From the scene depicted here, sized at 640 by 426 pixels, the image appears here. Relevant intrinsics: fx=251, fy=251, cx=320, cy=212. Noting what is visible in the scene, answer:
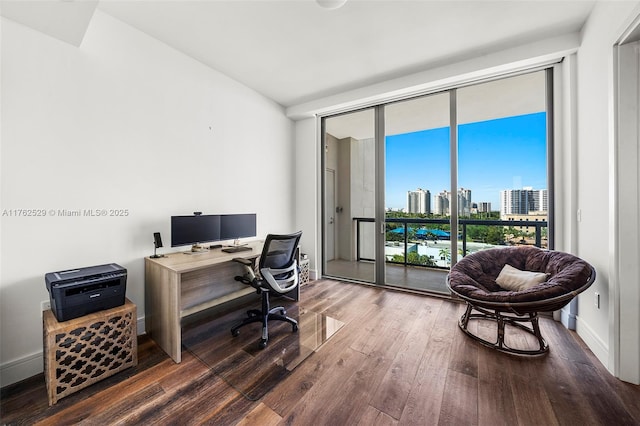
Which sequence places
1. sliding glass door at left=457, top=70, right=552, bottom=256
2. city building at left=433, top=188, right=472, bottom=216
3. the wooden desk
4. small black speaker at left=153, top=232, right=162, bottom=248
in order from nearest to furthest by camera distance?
the wooden desk, small black speaker at left=153, top=232, right=162, bottom=248, sliding glass door at left=457, top=70, right=552, bottom=256, city building at left=433, top=188, right=472, bottom=216

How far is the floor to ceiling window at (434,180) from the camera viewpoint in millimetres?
3037

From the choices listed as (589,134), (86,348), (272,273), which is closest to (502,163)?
(589,134)

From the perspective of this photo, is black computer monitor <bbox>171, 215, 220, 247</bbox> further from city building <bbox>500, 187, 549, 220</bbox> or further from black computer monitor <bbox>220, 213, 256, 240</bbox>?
city building <bbox>500, 187, 549, 220</bbox>

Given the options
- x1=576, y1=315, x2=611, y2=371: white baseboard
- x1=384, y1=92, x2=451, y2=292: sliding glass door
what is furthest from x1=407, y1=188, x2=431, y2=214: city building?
x1=576, y1=315, x2=611, y2=371: white baseboard

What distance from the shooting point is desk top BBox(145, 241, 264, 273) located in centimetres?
208

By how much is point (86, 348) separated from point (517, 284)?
344 cm

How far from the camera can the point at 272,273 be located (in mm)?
2293

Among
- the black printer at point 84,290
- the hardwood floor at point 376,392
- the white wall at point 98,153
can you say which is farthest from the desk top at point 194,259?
the hardwood floor at point 376,392

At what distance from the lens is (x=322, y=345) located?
7.20 feet

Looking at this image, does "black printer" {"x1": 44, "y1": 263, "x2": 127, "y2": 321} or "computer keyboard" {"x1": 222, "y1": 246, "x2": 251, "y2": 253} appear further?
"computer keyboard" {"x1": 222, "y1": 246, "x2": 251, "y2": 253}

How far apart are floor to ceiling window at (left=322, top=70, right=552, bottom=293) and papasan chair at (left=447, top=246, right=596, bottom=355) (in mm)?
605

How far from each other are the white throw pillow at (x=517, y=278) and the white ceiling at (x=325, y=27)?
2.29 metres

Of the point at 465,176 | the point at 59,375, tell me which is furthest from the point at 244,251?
the point at 465,176

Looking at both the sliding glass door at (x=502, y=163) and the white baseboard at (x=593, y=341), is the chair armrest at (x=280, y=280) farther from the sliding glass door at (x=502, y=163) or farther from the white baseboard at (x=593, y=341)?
the white baseboard at (x=593, y=341)
